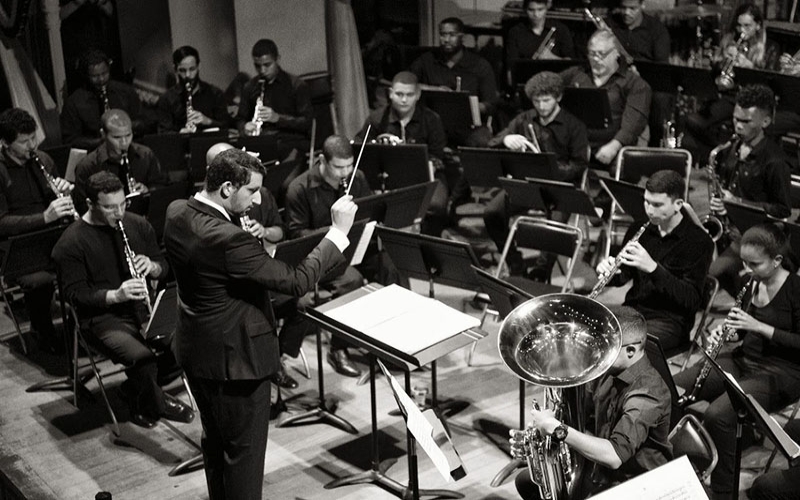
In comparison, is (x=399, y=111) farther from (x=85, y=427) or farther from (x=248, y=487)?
(x=248, y=487)

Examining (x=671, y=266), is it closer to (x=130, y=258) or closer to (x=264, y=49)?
(x=130, y=258)

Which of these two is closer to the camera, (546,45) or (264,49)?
(264,49)

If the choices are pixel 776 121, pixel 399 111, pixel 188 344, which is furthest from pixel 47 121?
pixel 776 121

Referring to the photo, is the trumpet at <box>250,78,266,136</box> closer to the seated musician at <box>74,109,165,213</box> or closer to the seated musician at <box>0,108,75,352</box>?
the seated musician at <box>74,109,165,213</box>

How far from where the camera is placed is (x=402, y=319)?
4.56 metres

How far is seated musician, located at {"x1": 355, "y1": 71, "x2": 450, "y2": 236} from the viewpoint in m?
7.53

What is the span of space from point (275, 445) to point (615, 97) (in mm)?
4101

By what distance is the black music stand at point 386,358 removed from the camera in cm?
423

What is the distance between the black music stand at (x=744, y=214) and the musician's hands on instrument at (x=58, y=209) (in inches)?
155

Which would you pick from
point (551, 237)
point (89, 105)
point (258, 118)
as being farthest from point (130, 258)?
point (89, 105)

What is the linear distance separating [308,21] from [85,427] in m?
5.11

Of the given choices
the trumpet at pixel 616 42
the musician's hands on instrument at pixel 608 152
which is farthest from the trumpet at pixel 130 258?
the trumpet at pixel 616 42

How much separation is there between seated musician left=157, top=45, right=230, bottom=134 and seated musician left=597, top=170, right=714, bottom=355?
4.06 metres

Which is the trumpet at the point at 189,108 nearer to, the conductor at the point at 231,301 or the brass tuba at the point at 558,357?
the conductor at the point at 231,301
